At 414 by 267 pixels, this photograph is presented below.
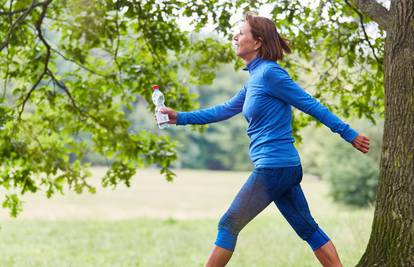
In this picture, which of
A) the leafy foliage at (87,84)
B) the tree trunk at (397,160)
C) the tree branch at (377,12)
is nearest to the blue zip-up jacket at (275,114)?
the tree trunk at (397,160)

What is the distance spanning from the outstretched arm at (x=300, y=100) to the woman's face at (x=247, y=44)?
0.81ft

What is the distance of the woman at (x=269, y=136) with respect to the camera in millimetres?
4098

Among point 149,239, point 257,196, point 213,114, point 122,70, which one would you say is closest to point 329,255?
point 257,196

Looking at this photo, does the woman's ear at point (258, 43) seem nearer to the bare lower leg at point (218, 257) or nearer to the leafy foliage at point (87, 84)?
the bare lower leg at point (218, 257)

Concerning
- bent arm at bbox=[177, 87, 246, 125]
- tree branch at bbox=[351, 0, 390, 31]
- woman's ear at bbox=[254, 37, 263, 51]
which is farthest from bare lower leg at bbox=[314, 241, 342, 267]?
tree branch at bbox=[351, 0, 390, 31]

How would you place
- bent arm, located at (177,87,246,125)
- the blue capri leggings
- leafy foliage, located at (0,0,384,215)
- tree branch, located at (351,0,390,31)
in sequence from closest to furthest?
the blue capri leggings, bent arm, located at (177,87,246,125), tree branch, located at (351,0,390,31), leafy foliage, located at (0,0,384,215)

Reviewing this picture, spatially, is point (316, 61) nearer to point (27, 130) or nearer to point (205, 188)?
point (27, 130)

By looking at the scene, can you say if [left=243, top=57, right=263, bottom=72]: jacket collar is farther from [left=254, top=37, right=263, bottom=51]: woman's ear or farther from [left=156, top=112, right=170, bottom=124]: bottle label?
[left=156, top=112, right=170, bottom=124]: bottle label

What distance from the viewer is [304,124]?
28.1ft

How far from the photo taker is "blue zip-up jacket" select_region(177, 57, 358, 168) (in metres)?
4.08

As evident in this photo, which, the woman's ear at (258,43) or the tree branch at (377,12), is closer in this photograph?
the woman's ear at (258,43)

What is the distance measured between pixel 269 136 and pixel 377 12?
174 centimetres

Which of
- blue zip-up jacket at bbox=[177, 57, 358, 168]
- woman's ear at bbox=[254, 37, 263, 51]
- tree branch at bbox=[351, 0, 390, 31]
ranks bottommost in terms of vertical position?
blue zip-up jacket at bbox=[177, 57, 358, 168]

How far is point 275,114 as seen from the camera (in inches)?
164
